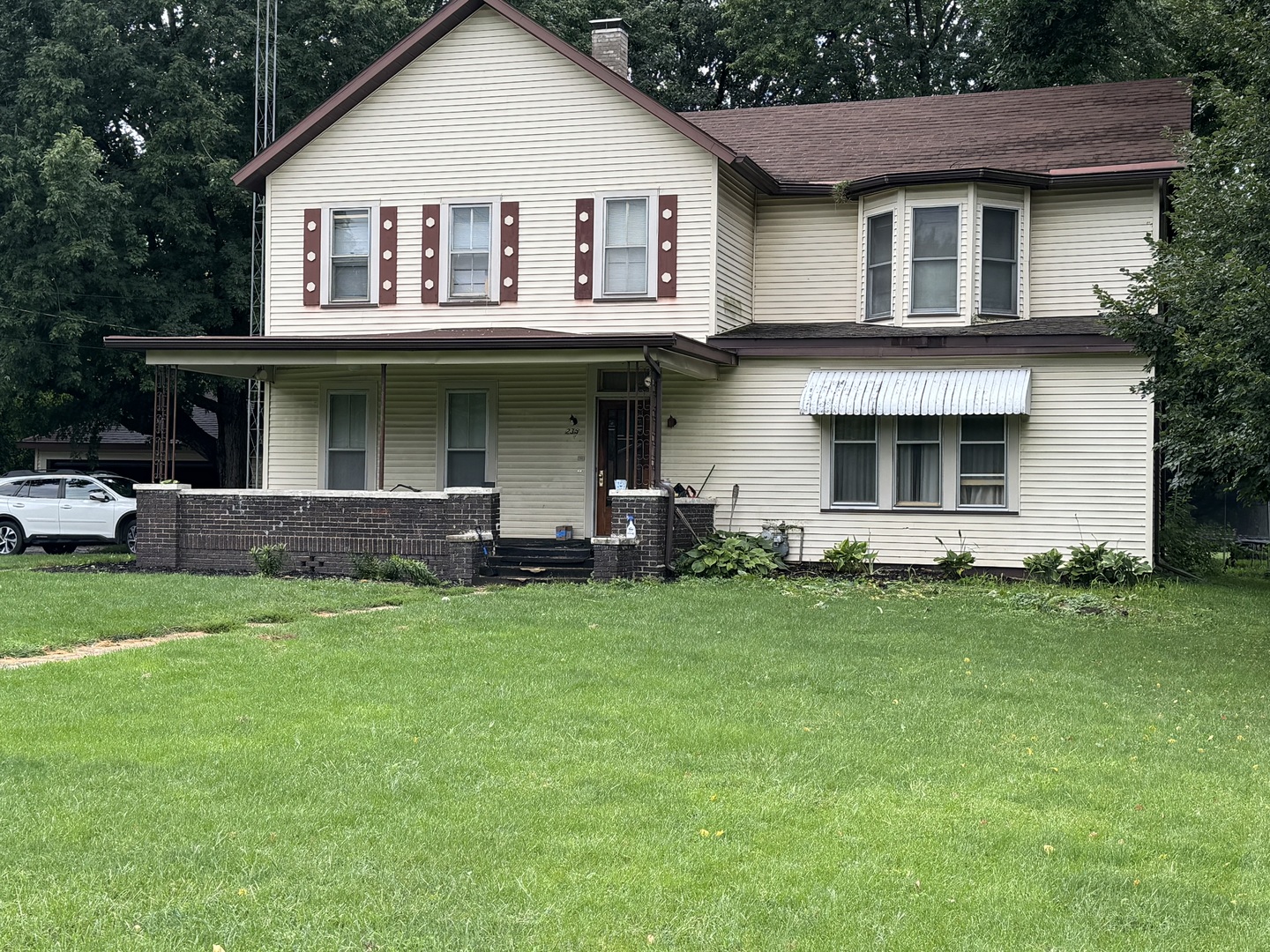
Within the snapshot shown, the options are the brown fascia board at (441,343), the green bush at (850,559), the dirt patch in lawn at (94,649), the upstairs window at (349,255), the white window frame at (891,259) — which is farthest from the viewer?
the upstairs window at (349,255)

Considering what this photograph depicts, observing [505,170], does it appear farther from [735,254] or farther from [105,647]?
[105,647]

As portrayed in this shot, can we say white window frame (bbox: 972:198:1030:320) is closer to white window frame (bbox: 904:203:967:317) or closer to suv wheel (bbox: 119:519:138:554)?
white window frame (bbox: 904:203:967:317)

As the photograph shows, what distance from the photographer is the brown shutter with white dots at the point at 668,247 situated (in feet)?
66.3

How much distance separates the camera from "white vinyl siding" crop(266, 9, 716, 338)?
2033cm

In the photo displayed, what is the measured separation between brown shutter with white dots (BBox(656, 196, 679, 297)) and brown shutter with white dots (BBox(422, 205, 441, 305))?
11.6 feet

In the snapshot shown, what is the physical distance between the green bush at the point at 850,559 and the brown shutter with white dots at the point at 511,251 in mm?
6296

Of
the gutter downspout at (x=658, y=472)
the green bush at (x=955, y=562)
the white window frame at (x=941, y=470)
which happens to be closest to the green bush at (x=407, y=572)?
the gutter downspout at (x=658, y=472)

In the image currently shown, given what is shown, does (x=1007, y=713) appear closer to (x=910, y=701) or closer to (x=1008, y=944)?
(x=910, y=701)

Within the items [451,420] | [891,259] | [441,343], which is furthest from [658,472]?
[891,259]

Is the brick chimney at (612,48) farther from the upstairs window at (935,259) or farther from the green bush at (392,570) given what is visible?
the green bush at (392,570)

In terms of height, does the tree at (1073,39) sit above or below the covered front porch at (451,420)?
above

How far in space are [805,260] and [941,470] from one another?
4.12 m

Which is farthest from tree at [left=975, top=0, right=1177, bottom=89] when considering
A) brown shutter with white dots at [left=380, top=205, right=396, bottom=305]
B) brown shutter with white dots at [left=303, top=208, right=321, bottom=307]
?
brown shutter with white dots at [left=303, top=208, right=321, bottom=307]

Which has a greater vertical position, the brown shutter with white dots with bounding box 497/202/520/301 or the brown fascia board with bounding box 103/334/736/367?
the brown shutter with white dots with bounding box 497/202/520/301
